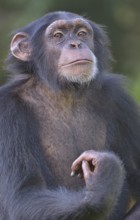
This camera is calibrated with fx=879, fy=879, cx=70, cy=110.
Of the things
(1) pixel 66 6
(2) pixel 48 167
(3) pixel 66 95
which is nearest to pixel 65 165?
(2) pixel 48 167

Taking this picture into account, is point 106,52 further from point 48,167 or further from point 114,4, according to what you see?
point 114,4

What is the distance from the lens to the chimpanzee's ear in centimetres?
842

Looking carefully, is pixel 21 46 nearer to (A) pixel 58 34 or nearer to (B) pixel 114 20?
(A) pixel 58 34

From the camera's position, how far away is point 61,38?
27.2ft

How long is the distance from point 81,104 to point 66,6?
21.3 ft

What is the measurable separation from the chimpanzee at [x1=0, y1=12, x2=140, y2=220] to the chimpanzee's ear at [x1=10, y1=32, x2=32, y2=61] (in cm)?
1

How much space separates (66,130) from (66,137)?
7cm

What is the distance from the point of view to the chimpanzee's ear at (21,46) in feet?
27.6

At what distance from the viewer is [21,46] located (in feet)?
27.8

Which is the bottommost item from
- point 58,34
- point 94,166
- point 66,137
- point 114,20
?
point 94,166

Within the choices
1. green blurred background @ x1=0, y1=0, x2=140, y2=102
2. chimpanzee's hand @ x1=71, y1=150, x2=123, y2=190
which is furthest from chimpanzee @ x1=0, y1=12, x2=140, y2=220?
green blurred background @ x1=0, y1=0, x2=140, y2=102

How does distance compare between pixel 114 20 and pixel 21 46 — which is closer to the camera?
pixel 21 46

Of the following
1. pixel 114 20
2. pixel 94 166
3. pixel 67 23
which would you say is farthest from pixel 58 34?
pixel 114 20

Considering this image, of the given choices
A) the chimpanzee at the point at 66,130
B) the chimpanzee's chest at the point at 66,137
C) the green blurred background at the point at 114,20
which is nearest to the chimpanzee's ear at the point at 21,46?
the chimpanzee at the point at 66,130
